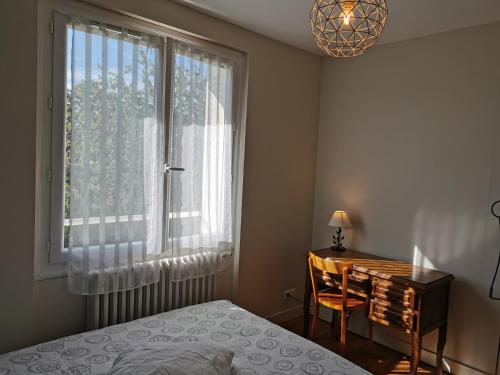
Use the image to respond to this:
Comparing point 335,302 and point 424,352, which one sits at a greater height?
point 335,302

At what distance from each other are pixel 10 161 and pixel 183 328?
135 centimetres

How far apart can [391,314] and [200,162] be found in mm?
1811

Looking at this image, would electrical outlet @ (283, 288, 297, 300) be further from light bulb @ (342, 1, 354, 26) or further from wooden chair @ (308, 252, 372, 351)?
light bulb @ (342, 1, 354, 26)

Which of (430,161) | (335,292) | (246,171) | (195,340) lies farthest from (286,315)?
(430,161)

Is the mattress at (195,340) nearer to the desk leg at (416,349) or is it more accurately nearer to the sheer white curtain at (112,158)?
the sheer white curtain at (112,158)

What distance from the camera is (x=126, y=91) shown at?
2422 mm

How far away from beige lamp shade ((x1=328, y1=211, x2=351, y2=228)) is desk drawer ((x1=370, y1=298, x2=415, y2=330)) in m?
0.75

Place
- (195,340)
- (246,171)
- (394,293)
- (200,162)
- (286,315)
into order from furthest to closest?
1. (286,315)
2. (246,171)
3. (200,162)
4. (394,293)
5. (195,340)

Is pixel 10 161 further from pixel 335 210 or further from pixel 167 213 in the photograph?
pixel 335 210

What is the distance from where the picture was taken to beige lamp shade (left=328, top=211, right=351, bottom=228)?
3406 millimetres

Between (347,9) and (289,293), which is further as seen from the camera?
(289,293)

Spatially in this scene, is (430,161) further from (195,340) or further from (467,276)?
(195,340)

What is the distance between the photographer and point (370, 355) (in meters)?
3.12

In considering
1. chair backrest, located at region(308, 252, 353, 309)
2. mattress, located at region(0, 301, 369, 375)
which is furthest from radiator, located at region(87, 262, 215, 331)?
chair backrest, located at region(308, 252, 353, 309)
